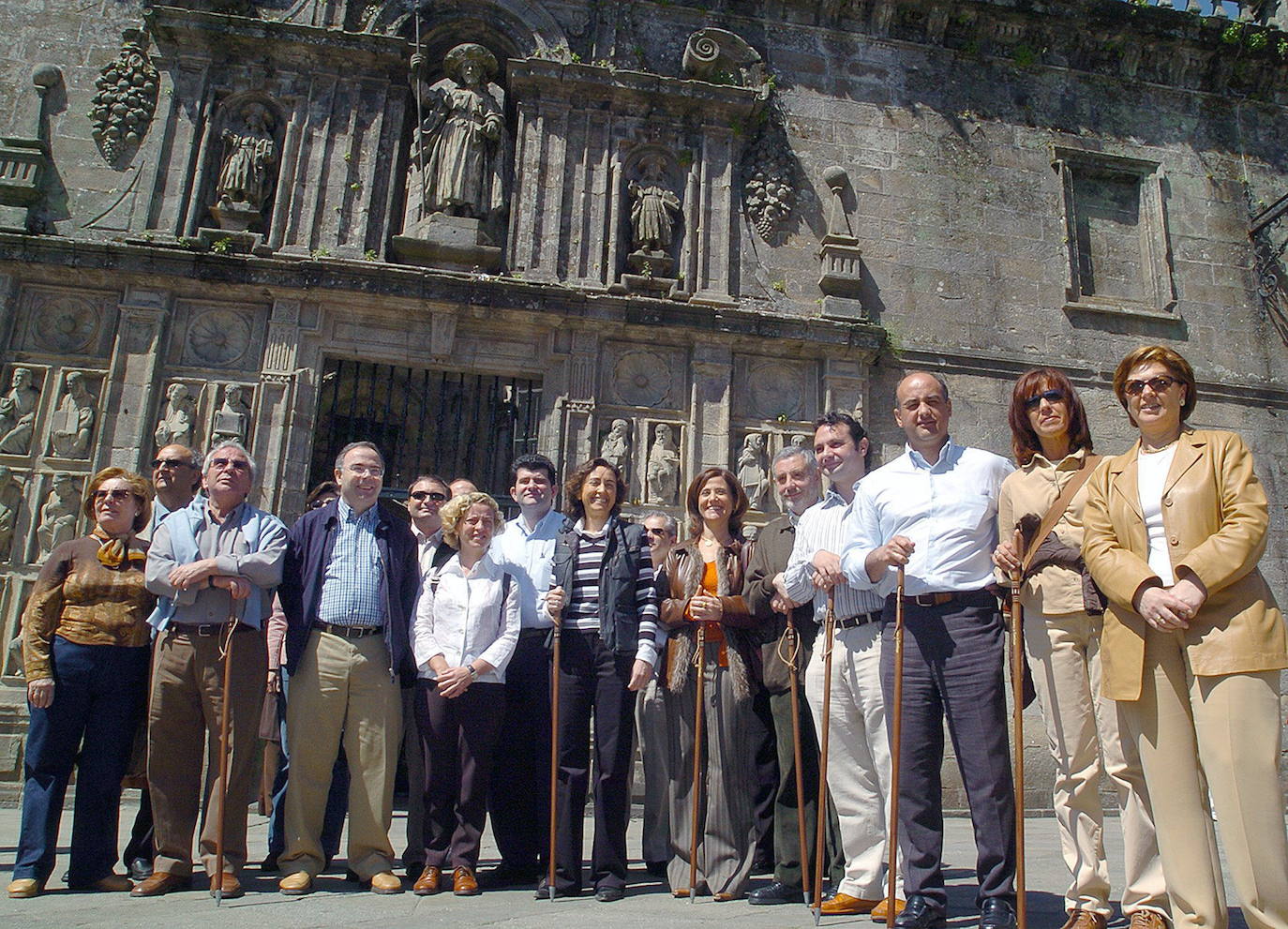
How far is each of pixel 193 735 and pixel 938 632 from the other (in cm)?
321

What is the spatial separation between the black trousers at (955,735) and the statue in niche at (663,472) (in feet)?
15.6

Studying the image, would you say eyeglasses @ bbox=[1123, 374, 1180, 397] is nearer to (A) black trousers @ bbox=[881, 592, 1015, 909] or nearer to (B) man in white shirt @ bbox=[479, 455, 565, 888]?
(A) black trousers @ bbox=[881, 592, 1015, 909]

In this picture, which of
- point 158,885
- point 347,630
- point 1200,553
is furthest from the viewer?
point 347,630

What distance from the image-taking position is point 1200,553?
314 cm

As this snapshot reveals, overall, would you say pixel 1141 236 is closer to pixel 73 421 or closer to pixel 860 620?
pixel 860 620

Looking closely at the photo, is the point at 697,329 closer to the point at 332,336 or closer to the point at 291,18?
the point at 332,336

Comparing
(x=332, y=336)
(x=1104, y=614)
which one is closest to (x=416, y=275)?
(x=332, y=336)

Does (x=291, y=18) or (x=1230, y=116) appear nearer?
(x=291, y=18)

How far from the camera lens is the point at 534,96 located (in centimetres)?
965

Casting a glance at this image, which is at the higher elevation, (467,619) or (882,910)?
(467,619)

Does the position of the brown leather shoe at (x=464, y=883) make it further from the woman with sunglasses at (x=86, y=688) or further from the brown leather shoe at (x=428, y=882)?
the woman with sunglasses at (x=86, y=688)

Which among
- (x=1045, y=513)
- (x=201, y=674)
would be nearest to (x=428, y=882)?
(x=201, y=674)

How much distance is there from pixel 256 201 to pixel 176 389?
1.96 meters

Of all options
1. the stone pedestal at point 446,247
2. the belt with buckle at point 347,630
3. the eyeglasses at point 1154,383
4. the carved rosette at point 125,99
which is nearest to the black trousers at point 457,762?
the belt with buckle at point 347,630
